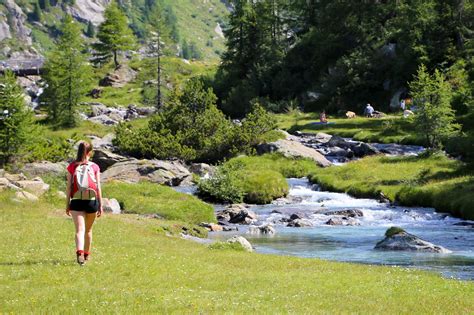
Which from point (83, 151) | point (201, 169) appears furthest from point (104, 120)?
point (83, 151)

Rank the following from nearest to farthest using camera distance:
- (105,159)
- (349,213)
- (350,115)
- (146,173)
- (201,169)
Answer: (349,213) → (146,173) → (201,169) → (105,159) → (350,115)

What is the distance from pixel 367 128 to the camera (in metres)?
82.9

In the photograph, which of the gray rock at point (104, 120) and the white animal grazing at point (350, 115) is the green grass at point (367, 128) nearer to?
the white animal grazing at point (350, 115)

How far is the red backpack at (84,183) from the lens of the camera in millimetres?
20114

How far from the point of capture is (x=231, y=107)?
395 feet

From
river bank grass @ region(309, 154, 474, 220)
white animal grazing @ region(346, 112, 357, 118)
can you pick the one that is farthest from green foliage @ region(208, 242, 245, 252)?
white animal grazing @ region(346, 112, 357, 118)

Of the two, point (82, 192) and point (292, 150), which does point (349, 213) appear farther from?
point (82, 192)

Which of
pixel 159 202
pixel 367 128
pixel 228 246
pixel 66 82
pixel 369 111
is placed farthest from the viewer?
pixel 66 82

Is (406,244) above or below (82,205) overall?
below

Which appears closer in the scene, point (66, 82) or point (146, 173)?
point (146, 173)

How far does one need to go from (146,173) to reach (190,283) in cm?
4071

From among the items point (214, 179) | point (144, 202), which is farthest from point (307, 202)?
point (144, 202)

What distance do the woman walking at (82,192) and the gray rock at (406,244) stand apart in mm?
17718

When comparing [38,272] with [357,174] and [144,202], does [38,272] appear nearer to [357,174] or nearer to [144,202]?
[144,202]
